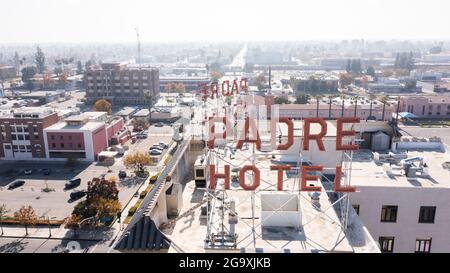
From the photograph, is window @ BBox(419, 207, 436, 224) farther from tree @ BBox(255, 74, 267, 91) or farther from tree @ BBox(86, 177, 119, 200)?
tree @ BBox(255, 74, 267, 91)

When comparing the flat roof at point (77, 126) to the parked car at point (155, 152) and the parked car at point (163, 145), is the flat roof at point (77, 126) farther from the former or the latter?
the parked car at point (163, 145)

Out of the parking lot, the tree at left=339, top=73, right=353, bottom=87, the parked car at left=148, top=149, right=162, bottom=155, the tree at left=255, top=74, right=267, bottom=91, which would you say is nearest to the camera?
the parking lot

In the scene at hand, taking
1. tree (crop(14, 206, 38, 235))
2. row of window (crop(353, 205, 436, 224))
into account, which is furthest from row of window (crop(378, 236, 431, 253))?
tree (crop(14, 206, 38, 235))

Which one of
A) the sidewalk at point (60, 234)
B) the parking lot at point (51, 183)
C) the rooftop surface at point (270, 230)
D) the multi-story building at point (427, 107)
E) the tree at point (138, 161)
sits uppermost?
the rooftop surface at point (270, 230)

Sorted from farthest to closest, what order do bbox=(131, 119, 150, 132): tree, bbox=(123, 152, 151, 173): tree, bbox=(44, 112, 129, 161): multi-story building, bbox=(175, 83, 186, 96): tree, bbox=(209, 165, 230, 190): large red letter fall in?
bbox=(175, 83, 186, 96): tree, bbox=(131, 119, 150, 132): tree, bbox=(44, 112, 129, 161): multi-story building, bbox=(123, 152, 151, 173): tree, bbox=(209, 165, 230, 190): large red letter

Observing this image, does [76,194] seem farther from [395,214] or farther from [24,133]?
[395,214]

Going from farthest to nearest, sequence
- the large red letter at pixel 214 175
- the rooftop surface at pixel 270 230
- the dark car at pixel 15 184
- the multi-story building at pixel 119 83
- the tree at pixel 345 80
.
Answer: the tree at pixel 345 80
the multi-story building at pixel 119 83
the dark car at pixel 15 184
the large red letter at pixel 214 175
the rooftop surface at pixel 270 230

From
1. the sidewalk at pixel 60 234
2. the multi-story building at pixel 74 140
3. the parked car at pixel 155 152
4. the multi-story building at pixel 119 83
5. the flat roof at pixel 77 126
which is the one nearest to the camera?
the sidewalk at pixel 60 234

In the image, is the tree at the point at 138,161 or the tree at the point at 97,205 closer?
the tree at the point at 97,205

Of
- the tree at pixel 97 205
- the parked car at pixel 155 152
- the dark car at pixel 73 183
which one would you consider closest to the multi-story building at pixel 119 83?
the parked car at pixel 155 152
